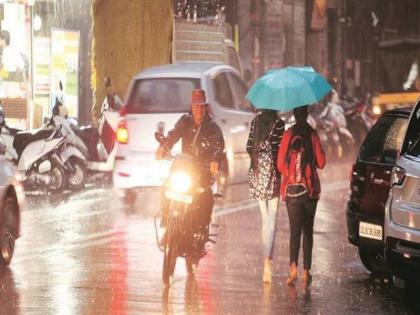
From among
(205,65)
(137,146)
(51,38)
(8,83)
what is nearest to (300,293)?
(137,146)

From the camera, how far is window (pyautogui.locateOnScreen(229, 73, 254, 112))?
19000mm

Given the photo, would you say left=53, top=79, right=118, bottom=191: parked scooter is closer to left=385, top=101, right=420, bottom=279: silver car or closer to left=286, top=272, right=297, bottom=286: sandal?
left=286, top=272, right=297, bottom=286: sandal

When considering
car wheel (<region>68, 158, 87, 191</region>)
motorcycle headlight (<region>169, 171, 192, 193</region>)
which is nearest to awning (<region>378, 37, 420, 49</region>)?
car wheel (<region>68, 158, 87, 191</region>)

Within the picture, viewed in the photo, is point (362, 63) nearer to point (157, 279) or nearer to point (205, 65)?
point (205, 65)

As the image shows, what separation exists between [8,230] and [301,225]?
9.32 ft

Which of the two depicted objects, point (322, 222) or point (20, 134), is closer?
point (322, 222)

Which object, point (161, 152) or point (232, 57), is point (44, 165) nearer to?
point (161, 152)

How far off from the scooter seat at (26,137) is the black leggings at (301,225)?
8.87m

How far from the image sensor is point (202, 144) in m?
10.9

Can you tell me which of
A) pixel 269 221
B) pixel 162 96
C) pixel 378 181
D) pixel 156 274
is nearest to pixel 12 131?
pixel 162 96

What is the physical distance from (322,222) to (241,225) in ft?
4.10

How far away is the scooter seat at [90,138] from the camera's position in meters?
20.1

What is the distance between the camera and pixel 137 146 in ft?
57.5

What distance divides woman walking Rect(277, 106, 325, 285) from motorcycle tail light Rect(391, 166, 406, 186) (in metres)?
1.06
